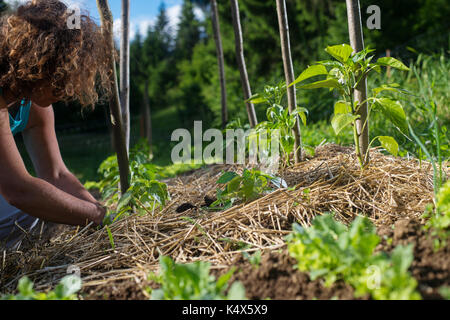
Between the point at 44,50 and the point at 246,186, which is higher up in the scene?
the point at 44,50

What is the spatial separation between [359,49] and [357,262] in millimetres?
1197

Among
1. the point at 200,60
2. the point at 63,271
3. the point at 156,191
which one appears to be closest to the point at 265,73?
the point at 200,60

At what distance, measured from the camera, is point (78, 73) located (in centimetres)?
168

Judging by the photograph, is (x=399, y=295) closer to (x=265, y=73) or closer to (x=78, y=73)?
(x=78, y=73)

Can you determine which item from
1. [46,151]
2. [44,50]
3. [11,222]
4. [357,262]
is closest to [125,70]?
[46,151]

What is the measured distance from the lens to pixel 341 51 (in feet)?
4.93

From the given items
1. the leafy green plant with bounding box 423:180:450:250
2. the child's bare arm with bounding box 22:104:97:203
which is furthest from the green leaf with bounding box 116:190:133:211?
the leafy green plant with bounding box 423:180:450:250

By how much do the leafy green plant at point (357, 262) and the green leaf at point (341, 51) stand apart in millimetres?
834

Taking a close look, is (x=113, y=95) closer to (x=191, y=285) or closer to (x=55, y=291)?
(x=55, y=291)

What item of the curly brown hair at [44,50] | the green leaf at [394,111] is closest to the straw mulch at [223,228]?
the green leaf at [394,111]

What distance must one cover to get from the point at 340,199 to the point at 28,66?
4.78 ft
